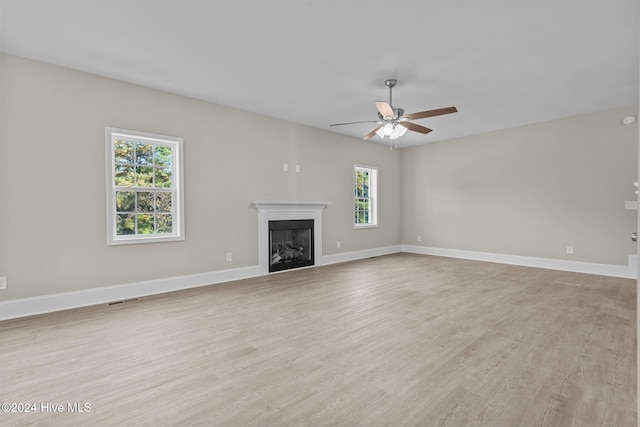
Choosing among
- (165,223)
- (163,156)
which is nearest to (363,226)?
(165,223)

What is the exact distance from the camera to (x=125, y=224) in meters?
4.00

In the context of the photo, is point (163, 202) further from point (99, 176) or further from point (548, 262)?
point (548, 262)

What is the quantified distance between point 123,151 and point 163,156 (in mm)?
478

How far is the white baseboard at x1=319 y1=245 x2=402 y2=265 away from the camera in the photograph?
633cm

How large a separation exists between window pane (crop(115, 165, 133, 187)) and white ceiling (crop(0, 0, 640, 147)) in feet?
3.57

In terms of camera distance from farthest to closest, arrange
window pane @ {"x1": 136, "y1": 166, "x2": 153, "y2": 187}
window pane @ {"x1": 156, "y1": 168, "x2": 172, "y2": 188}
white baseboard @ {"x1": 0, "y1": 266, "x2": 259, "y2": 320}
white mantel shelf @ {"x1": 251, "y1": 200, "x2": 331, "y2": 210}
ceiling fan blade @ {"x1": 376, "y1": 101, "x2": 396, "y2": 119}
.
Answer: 1. white mantel shelf @ {"x1": 251, "y1": 200, "x2": 331, "y2": 210}
2. window pane @ {"x1": 156, "y1": 168, "x2": 172, "y2": 188}
3. window pane @ {"x1": 136, "y1": 166, "x2": 153, "y2": 187}
4. ceiling fan blade @ {"x1": 376, "y1": 101, "x2": 396, "y2": 119}
5. white baseboard @ {"x1": 0, "y1": 266, "x2": 259, "y2": 320}

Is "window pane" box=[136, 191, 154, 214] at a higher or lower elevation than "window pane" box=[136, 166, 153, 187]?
lower

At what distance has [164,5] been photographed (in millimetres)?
2455

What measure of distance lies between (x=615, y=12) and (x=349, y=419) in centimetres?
364

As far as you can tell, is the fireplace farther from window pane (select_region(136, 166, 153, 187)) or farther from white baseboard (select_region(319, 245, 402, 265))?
window pane (select_region(136, 166, 153, 187))

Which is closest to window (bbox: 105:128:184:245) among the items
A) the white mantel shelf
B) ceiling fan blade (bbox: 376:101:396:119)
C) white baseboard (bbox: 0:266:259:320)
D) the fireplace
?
white baseboard (bbox: 0:266:259:320)

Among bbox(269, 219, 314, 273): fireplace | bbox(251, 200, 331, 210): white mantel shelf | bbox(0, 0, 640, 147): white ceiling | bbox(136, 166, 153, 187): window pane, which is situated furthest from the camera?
bbox(269, 219, 314, 273): fireplace

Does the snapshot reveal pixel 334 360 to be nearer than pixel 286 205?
Yes

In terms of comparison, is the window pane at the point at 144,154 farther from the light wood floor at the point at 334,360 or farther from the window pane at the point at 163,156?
the light wood floor at the point at 334,360
